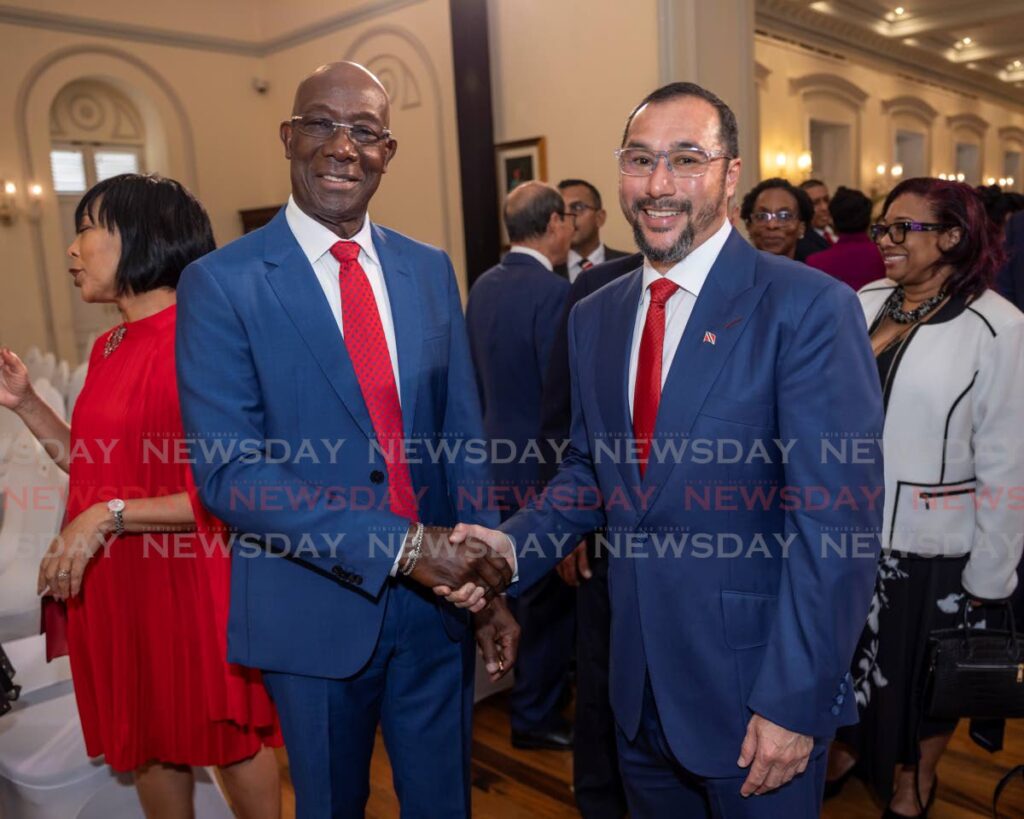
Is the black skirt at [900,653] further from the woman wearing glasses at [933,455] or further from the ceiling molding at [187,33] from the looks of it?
the ceiling molding at [187,33]

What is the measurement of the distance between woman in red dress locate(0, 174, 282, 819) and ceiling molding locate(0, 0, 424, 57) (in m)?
5.82

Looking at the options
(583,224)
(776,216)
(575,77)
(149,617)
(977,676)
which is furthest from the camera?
(575,77)

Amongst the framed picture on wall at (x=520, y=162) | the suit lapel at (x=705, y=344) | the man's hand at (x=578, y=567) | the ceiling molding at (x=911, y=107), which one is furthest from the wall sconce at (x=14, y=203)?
the ceiling molding at (x=911, y=107)

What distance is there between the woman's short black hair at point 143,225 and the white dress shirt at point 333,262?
0.48 meters

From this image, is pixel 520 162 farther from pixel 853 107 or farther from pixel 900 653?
pixel 853 107

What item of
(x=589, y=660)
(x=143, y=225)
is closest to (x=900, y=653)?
(x=589, y=660)

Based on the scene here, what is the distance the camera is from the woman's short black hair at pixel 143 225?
1906 mm

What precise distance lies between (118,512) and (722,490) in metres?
1.26

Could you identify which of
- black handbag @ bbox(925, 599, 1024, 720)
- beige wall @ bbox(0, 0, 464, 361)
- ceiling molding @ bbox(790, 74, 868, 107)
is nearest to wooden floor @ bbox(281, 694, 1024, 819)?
black handbag @ bbox(925, 599, 1024, 720)

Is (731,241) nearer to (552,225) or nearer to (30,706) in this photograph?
(552,225)

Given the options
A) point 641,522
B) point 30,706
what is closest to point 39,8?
point 30,706

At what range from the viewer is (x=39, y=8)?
7.55 meters

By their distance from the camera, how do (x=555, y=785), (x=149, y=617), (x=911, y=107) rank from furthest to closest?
(x=911, y=107), (x=555, y=785), (x=149, y=617)

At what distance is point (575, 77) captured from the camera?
6.01 m
